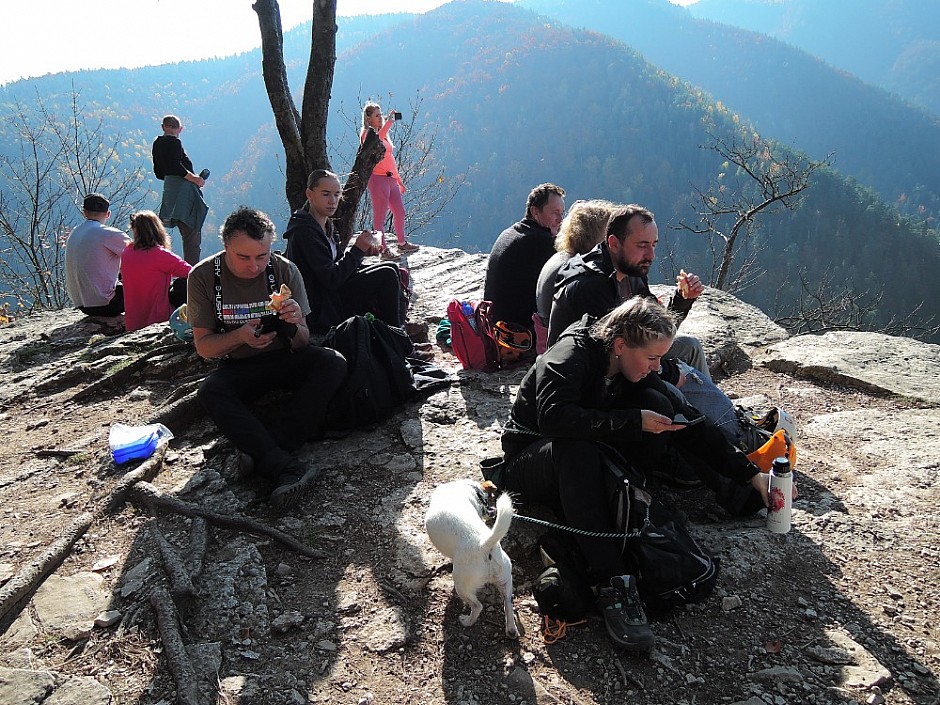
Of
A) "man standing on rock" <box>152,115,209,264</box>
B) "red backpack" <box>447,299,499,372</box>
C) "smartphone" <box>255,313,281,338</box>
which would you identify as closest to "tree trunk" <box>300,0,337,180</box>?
"man standing on rock" <box>152,115,209,264</box>

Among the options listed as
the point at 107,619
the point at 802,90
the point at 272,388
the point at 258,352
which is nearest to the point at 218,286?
the point at 258,352

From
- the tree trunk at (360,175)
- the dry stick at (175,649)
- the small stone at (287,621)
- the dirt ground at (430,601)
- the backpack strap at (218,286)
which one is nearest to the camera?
the dry stick at (175,649)

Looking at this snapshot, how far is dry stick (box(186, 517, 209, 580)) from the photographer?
2582 mm

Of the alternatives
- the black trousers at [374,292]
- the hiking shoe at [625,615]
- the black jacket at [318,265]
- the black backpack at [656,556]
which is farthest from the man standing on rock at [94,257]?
the hiking shoe at [625,615]

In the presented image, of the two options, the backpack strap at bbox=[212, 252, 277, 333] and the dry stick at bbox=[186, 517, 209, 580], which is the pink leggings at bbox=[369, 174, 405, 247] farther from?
the dry stick at bbox=[186, 517, 209, 580]

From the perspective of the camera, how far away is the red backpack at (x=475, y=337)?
16.1 feet

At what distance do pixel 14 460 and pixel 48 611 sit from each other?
6.03 feet

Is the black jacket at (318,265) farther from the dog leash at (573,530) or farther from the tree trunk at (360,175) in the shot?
the dog leash at (573,530)

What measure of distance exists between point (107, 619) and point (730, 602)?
251cm

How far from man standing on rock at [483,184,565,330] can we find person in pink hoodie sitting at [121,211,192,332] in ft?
9.35

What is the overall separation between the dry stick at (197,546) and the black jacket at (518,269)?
9.43 feet

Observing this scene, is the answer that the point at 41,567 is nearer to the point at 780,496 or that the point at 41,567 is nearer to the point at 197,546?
the point at 197,546

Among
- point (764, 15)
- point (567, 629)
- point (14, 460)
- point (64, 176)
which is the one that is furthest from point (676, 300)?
point (764, 15)

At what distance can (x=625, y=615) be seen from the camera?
7.37 feet
